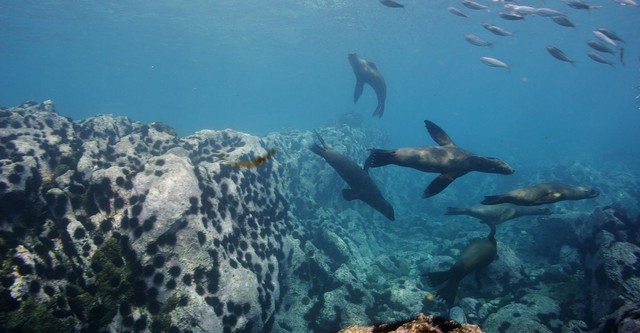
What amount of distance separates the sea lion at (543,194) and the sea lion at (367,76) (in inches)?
394

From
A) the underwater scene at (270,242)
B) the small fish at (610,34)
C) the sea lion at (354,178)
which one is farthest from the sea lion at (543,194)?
the small fish at (610,34)

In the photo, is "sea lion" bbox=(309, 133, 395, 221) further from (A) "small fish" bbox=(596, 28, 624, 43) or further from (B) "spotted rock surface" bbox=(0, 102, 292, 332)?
(A) "small fish" bbox=(596, 28, 624, 43)

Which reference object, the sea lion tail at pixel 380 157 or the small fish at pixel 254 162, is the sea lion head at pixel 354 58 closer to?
the small fish at pixel 254 162

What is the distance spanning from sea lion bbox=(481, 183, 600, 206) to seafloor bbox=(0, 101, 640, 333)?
4.77 ft

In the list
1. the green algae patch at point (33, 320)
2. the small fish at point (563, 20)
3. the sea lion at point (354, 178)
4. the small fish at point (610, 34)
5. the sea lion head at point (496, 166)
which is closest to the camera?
the green algae patch at point (33, 320)

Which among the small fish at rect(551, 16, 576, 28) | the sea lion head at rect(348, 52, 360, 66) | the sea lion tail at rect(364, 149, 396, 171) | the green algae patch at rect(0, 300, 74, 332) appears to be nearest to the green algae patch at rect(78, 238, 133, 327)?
the green algae patch at rect(0, 300, 74, 332)

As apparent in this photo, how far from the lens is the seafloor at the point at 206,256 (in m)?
5.41

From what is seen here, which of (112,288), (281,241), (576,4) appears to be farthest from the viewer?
(576,4)

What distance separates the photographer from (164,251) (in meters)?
6.04

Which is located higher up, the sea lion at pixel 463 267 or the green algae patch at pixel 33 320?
the green algae patch at pixel 33 320

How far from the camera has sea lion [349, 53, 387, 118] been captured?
1711 cm

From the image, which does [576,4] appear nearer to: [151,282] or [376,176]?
[376,176]

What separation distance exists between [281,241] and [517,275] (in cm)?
702

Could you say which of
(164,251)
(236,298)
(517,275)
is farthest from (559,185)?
(164,251)
